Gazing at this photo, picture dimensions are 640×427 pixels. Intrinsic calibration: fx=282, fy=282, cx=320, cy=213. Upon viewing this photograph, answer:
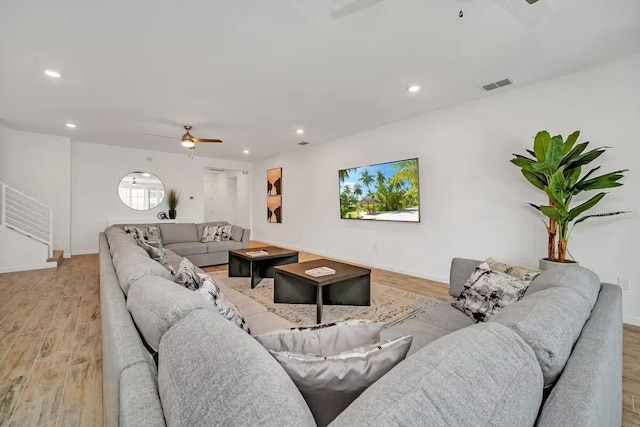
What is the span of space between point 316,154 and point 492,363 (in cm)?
612

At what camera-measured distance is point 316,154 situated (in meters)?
6.52

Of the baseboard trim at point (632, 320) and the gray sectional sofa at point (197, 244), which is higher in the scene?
the gray sectional sofa at point (197, 244)

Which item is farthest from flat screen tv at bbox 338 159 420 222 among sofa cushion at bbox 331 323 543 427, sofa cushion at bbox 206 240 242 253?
sofa cushion at bbox 331 323 543 427

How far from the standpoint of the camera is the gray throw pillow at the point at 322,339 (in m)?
0.95

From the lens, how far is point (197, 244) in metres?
5.14

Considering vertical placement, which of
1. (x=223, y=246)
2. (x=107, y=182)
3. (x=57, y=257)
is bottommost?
(x=57, y=257)

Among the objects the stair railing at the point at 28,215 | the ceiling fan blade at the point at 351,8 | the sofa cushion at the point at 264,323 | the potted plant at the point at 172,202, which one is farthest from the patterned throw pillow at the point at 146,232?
the ceiling fan blade at the point at 351,8

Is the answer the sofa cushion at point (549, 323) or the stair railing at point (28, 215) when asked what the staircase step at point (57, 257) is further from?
the sofa cushion at point (549, 323)

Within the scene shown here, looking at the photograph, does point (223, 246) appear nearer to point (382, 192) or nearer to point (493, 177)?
point (382, 192)

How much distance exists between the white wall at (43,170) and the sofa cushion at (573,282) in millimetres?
7898

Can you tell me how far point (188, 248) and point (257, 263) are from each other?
157 cm

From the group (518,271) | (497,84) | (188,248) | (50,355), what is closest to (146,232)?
(188,248)

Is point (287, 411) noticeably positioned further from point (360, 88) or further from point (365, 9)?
point (360, 88)

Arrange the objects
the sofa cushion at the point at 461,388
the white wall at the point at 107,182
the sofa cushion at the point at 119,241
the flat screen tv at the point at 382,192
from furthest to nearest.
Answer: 1. the white wall at the point at 107,182
2. the flat screen tv at the point at 382,192
3. the sofa cushion at the point at 119,241
4. the sofa cushion at the point at 461,388
